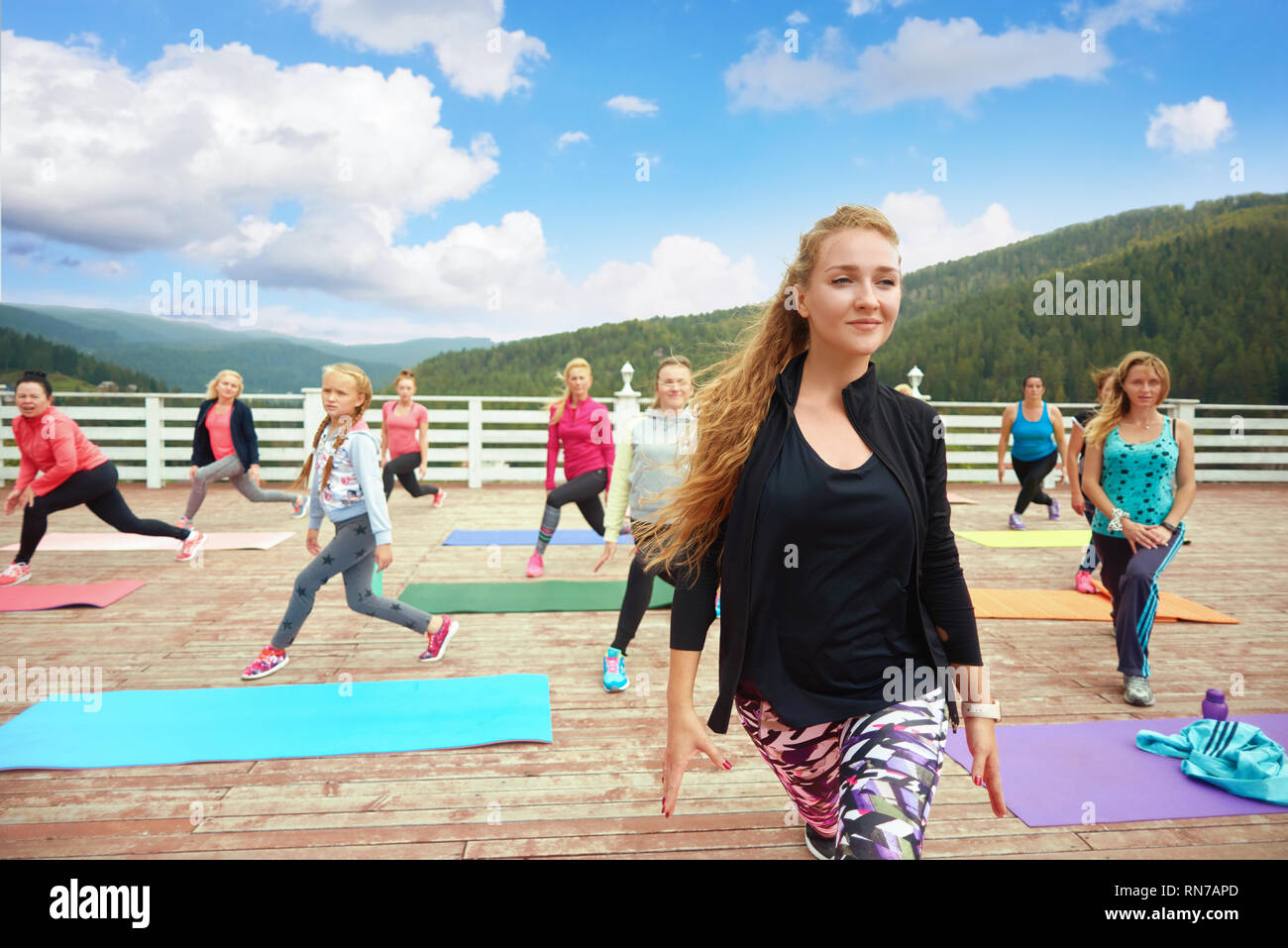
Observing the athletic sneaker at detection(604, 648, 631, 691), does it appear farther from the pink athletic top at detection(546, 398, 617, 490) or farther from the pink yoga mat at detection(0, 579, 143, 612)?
the pink yoga mat at detection(0, 579, 143, 612)

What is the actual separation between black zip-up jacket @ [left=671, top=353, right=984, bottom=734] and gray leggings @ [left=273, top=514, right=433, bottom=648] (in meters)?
2.89

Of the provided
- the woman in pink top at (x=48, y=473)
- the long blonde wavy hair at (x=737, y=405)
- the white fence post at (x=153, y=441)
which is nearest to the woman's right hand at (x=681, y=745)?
the long blonde wavy hair at (x=737, y=405)

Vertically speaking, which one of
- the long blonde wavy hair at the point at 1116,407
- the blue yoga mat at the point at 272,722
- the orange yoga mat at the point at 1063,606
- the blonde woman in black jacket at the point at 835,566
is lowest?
the blue yoga mat at the point at 272,722

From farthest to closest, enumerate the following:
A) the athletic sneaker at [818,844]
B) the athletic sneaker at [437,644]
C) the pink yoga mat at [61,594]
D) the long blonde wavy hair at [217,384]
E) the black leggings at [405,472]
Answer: the black leggings at [405,472], the long blonde wavy hair at [217,384], the pink yoga mat at [61,594], the athletic sneaker at [437,644], the athletic sneaker at [818,844]

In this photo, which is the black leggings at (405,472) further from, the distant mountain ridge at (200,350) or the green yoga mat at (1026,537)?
the distant mountain ridge at (200,350)

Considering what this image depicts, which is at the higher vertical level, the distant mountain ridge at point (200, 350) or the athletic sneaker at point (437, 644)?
the distant mountain ridge at point (200, 350)

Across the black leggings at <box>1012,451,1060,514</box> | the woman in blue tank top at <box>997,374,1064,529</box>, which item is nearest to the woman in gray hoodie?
the woman in blue tank top at <box>997,374,1064,529</box>

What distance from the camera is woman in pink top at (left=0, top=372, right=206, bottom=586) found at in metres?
5.49

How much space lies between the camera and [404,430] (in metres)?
9.40

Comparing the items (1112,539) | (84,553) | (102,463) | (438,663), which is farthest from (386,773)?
(84,553)

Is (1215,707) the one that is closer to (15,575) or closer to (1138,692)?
(1138,692)

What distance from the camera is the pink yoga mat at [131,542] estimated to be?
7.24 m

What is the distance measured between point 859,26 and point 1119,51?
19.5m

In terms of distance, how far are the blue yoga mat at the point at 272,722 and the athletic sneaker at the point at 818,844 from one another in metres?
1.30
